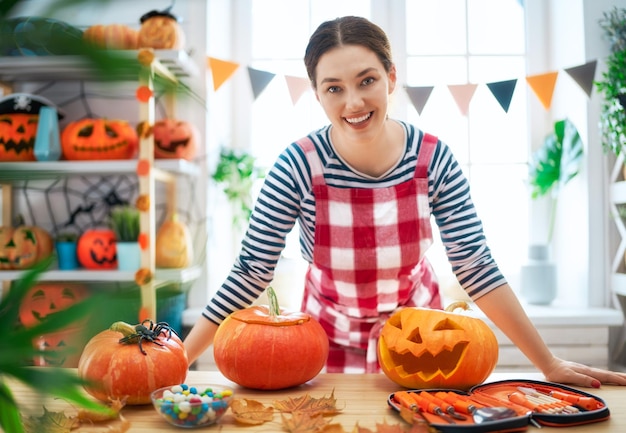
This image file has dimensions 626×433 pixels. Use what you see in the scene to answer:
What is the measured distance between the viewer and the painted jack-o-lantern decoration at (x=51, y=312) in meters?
0.17

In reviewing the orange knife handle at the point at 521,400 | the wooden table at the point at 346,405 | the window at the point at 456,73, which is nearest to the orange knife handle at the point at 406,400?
the wooden table at the point at 346,405

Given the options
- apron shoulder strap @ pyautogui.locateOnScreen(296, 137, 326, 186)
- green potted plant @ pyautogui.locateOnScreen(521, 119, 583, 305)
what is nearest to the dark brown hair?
apron shoulder strap @ pyautogui.locateOnScreen(296, 137, 326, 186)

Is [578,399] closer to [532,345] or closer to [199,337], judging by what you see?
[532,345]

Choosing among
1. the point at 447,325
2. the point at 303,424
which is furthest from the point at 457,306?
the point at 303,424

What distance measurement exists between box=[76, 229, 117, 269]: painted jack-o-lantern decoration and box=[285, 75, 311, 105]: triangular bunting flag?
2.90 feet

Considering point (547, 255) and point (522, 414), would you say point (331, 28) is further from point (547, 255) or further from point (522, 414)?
point (547, 255)

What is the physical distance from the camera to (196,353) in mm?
1106

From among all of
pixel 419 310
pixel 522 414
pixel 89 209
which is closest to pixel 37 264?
pixel 522 414

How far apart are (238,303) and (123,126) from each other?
130cm

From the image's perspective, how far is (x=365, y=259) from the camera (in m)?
1.30

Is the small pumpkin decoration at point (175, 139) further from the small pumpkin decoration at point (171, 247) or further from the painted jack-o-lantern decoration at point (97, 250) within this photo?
the painted jack-o-lantern decoration at point (97, 250)

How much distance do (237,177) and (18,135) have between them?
0.84m

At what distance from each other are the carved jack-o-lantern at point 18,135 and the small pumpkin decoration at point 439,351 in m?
1.59

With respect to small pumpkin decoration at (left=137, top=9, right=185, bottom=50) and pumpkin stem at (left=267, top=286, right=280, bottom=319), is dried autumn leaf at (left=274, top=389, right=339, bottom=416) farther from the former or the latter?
small pumpkin decoration at (left=137, top=9, right=185, bottom=50)
